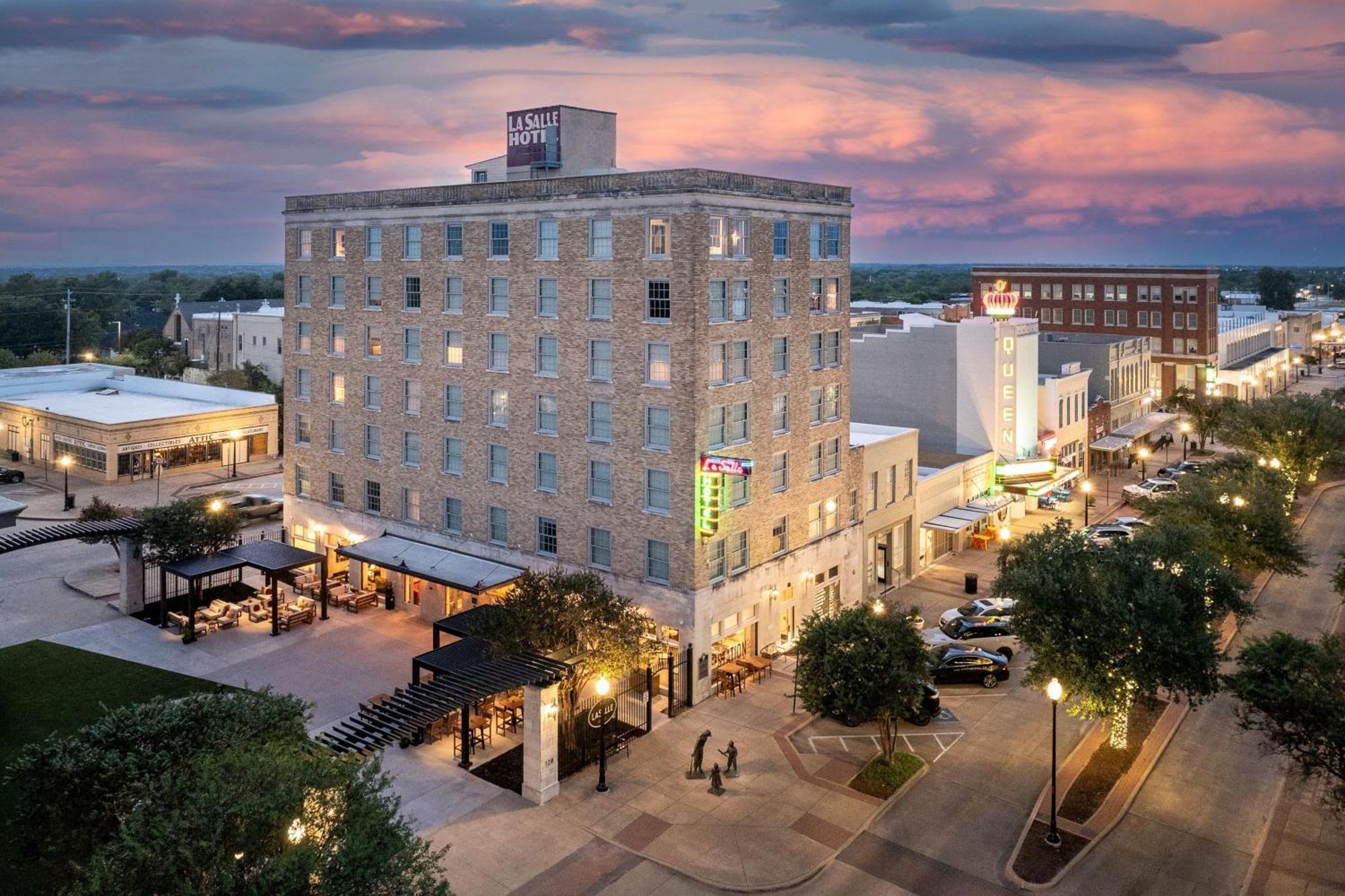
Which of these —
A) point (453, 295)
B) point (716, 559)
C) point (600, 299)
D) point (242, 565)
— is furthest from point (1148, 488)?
point (242, 565)

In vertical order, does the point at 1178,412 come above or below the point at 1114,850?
above

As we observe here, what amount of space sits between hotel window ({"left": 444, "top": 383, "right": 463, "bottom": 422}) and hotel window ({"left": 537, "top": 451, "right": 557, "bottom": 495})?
5.47 metres

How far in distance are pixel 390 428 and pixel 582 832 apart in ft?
90.4

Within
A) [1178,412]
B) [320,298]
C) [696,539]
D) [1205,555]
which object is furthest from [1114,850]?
[1178,412]

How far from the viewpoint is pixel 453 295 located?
48031 millimetres

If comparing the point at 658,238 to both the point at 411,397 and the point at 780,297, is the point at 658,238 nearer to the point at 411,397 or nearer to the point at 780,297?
the point at 780,297

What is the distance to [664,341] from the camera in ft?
133

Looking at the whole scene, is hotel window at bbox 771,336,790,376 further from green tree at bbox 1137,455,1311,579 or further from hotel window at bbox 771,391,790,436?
green tree at bbox 1137,455,1311,579

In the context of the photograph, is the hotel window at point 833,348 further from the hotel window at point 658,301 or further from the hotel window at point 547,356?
the hotel window at point 547,356

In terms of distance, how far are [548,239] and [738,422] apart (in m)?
11.8

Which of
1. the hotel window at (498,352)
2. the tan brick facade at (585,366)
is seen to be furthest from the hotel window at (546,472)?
the hotel window at (498,352)

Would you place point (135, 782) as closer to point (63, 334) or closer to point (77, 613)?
point (77, 613)

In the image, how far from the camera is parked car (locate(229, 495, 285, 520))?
2768 inches


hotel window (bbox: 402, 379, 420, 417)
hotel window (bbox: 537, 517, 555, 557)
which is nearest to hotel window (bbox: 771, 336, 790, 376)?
hotel window (bbox: 537, 517, 555, 557)
